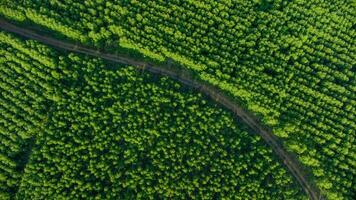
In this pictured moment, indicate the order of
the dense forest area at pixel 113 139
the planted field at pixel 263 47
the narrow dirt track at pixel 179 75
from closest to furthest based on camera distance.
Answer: the dense forest area at pixel 113 139
the planted field at pixel 263 47
the narrow dirt track at pixel 179 75

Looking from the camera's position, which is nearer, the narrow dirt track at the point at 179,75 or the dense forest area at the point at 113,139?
the dense forest area at the point at 113,139

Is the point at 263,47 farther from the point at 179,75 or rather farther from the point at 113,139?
the point at 113,139

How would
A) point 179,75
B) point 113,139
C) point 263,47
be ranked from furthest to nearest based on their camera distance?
point 179,75, point 263,47, point 113,139

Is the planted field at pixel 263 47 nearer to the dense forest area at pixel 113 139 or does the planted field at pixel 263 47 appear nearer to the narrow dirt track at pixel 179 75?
the narrow dirt track at pixel 179 75

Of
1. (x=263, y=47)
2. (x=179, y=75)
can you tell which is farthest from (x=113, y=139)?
(x=263, y=47)

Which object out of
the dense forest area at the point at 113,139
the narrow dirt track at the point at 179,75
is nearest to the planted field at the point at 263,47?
the narrow dirt track at the point at 179,75

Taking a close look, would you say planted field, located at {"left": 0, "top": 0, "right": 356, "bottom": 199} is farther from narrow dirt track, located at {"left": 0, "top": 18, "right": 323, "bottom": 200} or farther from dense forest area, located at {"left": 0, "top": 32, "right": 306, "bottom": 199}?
dense forest area, located at {"left": 0, "top": 32, "right": 306, "bottom": 199}
